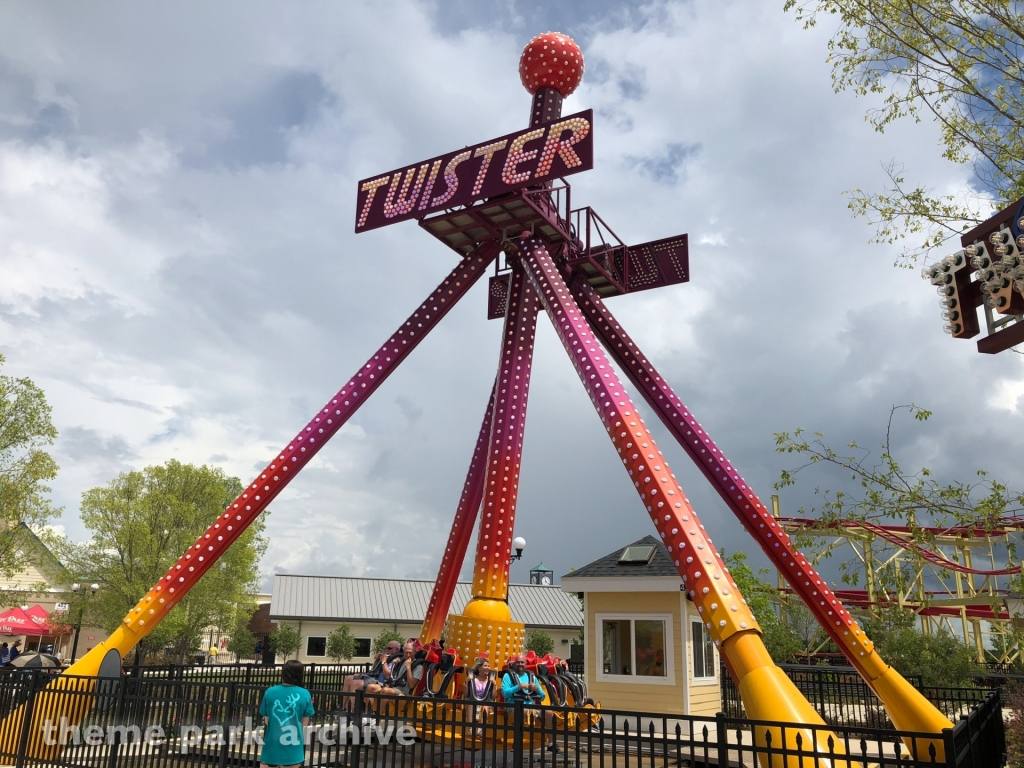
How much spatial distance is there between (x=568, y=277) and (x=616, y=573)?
6.94 meters

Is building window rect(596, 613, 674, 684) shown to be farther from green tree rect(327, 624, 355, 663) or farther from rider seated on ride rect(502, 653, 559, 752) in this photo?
green tree rect(327, 624, 355, 663)

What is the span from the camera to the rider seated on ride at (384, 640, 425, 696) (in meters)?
12.0

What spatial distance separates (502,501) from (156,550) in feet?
71.5

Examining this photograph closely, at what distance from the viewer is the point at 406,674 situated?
40.0ft

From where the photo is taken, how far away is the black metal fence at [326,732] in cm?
754

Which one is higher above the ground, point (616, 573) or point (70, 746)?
point (616, 573)

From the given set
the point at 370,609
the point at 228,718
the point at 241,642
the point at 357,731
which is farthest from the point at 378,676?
the point at 370,609

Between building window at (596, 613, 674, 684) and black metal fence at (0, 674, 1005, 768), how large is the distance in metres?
3.84

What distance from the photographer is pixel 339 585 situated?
47656mm

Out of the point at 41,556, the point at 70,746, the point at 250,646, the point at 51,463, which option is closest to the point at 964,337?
the point at 70,746

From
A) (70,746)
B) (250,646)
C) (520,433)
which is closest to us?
(70,746)

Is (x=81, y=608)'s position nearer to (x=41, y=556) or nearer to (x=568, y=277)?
(x=41, y=556)

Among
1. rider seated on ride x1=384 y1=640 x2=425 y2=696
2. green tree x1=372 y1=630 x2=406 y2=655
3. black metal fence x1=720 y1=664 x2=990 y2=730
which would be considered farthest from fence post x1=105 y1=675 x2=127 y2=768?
green tree x1=372 y1=630 x2=406 y2=655

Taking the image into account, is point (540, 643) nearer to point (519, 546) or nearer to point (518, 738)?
point (519, 546)
